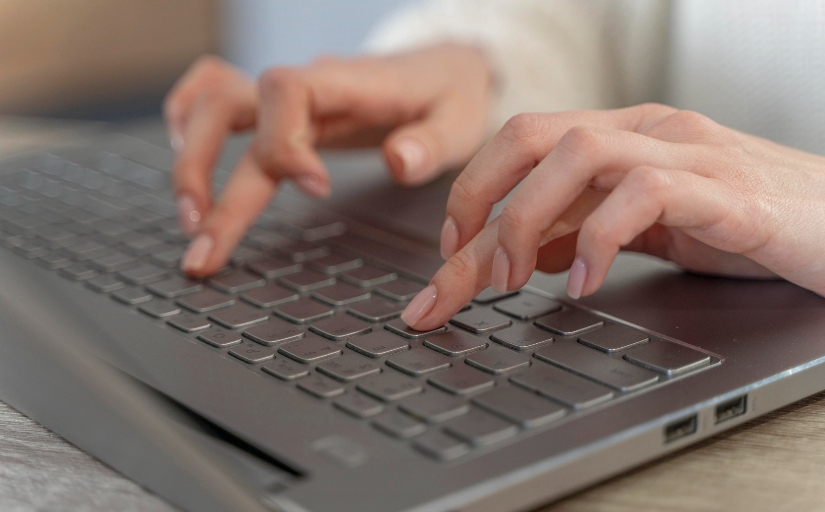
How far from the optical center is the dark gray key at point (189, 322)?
0.46m

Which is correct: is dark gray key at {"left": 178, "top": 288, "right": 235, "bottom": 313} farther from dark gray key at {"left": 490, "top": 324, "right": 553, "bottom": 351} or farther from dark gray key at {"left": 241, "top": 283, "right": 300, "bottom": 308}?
dark gray key at {"left": 490, "top": 324, "right": 553, "bottom": 351}

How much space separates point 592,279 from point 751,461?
0.12 metres

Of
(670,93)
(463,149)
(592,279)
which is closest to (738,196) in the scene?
(592,279)

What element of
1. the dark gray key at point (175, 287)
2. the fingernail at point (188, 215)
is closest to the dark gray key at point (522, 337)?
the dark gray key at point (175, 287)

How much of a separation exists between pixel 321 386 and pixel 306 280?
176 millimetres

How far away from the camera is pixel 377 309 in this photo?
0.48 metres

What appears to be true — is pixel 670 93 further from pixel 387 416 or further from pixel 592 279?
pixel 387 416

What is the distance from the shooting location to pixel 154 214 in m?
0.74

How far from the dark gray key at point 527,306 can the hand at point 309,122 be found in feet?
0.73

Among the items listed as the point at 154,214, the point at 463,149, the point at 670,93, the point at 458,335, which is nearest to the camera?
the point at 458,335

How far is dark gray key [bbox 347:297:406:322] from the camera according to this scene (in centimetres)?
47

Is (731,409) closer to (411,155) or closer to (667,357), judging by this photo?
(667,357)

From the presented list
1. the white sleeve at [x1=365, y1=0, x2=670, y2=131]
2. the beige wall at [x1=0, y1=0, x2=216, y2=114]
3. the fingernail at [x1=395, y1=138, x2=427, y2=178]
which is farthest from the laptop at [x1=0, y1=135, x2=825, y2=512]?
the beige wall at [x1=0, y1=0, x2=216, y2=114]

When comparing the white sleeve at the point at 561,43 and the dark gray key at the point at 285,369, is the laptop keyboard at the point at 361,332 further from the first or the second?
the white sleeve at the point at 561,43
